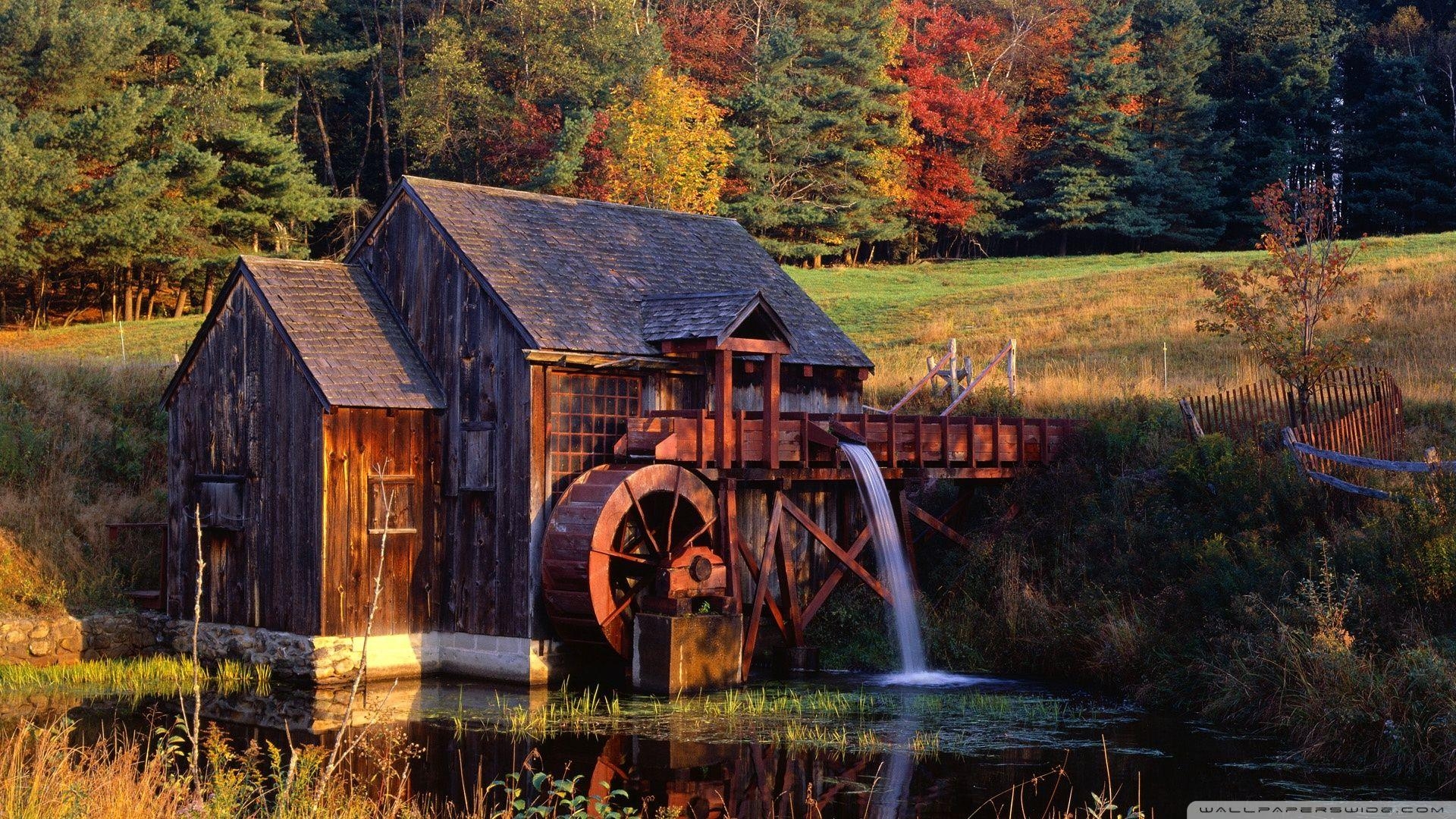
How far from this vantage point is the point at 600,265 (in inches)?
853

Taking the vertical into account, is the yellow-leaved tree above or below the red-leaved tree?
below

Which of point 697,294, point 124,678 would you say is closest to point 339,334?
point 697,294

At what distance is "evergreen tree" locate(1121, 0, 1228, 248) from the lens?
60.4m

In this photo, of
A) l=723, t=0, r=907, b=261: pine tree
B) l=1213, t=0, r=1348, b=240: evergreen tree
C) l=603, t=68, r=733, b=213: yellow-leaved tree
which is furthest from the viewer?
l=1213, t=0, r=1348, b=240: evergreen tree

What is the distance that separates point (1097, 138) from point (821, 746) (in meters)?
51.0

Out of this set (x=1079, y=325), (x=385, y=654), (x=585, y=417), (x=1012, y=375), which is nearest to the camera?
(x=385, y=654)

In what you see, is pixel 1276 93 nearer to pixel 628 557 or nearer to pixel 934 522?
pixel 934 522

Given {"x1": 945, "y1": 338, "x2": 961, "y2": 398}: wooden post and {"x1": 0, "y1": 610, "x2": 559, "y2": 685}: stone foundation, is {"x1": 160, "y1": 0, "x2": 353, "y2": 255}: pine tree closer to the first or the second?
{"x1": 945, "y1": 338, "x2": 961, "y2": 398}: wooden post

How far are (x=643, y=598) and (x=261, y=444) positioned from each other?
18.4 feet

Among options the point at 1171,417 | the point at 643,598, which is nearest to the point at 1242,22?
the point at 1171,417

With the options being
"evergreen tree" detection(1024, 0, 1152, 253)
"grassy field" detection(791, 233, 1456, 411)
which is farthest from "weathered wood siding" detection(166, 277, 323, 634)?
"evergreen tree" detection(1024, 0, 1152, 253)

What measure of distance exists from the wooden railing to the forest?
26.3m

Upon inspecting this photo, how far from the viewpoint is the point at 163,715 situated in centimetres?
1594

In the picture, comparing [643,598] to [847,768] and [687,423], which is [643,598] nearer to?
[687,423]
